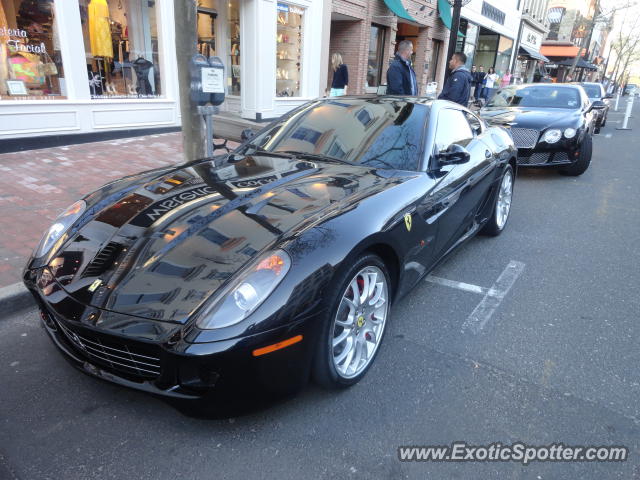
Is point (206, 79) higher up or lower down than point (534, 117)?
higher up

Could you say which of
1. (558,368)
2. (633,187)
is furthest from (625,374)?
(633,187)

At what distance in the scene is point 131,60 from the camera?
28.4 ft

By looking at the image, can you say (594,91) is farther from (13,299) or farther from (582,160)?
(13,299)

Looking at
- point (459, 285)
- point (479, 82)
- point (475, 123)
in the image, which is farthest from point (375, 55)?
point (459, 285)

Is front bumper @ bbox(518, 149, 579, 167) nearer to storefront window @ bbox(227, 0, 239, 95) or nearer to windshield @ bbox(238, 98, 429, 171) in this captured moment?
windshield @ bbox(238, 98, 429, 171)

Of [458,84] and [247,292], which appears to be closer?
[247,292]

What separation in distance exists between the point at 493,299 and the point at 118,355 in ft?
8.54

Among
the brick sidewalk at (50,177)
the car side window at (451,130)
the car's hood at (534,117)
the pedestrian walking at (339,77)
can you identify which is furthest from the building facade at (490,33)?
the car side window at (451,130)

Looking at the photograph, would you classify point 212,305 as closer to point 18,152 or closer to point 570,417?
point 570,417

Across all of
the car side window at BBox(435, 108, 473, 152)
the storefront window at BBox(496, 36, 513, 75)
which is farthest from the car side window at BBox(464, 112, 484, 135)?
the storefront window at BBox(496, 36, 513, 75)

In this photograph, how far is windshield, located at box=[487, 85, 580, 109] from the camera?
26.3ft

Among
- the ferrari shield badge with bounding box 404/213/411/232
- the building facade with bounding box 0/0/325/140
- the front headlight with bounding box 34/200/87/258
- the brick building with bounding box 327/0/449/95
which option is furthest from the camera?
the brick building with bounding box 327/0/449/95

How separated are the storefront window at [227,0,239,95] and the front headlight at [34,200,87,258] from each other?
9.07 metres

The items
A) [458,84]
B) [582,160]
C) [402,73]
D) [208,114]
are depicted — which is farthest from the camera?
[458,84]
